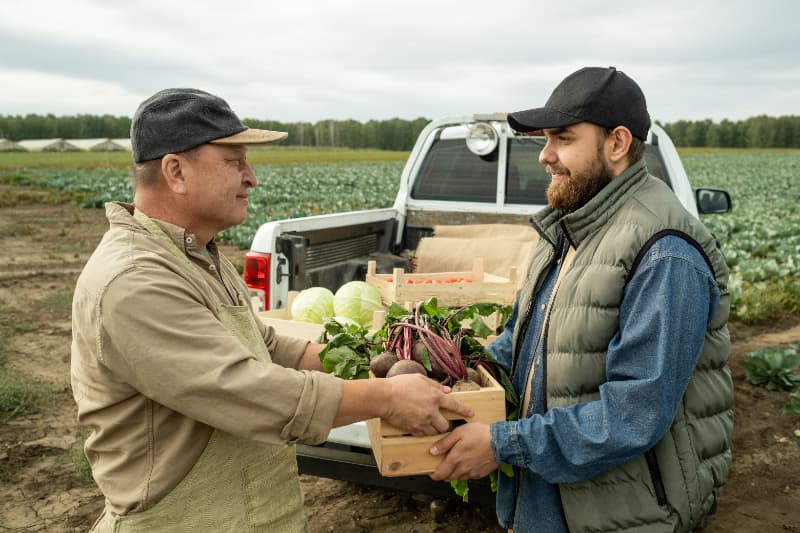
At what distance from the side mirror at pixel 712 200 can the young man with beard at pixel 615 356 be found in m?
3.69

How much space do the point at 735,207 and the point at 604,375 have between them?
29.3 m

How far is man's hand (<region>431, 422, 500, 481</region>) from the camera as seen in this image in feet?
7.57

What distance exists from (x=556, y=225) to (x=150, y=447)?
1669 millimetres

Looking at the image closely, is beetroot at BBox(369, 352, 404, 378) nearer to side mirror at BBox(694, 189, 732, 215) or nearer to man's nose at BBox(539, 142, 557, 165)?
man's nose at BBox(539, 142, 557, 165)

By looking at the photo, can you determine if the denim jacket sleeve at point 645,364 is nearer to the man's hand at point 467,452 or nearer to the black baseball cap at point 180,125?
the man's hand at point 467,452

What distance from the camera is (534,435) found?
2174mm

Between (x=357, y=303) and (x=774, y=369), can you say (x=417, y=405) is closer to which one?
(x=357, y=303)

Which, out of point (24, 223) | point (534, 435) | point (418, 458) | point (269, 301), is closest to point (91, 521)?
point (269, 301)

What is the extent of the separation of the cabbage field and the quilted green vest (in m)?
7.94

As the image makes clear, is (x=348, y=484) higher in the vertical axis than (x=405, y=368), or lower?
lower

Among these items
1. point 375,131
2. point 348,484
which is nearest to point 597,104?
point 348,484

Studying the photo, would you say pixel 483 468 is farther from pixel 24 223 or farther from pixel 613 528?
pixel 24 223

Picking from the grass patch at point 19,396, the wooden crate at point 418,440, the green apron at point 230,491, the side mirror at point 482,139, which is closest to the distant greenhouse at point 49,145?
the grass patch at point 19,396

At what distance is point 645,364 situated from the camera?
2.01m
